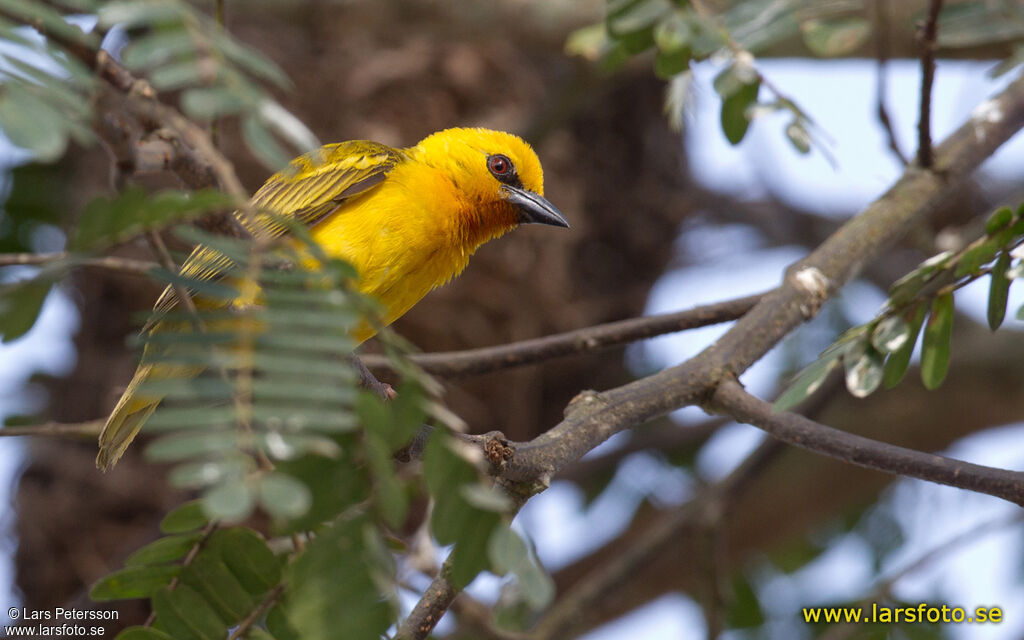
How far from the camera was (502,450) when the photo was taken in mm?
1726

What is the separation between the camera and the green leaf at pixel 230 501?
97 cm

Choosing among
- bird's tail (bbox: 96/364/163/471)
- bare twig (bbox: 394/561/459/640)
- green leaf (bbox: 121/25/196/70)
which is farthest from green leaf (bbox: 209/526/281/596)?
green leaf (bbox: 121/25/196/70)

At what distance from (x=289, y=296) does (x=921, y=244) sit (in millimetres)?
2867

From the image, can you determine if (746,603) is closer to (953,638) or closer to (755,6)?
(953,638)

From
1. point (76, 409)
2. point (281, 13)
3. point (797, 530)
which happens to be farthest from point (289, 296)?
point (797, 530)

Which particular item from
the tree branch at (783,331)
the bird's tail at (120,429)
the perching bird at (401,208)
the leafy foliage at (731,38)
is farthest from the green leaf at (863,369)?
the bird's tail at (120,429)

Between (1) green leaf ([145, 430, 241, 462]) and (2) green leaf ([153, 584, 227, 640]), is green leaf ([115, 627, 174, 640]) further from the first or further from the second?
(1) green leaf ([145, 430, 241, 462])

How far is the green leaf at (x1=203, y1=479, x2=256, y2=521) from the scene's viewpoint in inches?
38.1

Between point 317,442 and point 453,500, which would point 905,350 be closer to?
point 453,500

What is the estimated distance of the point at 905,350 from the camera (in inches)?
80.0

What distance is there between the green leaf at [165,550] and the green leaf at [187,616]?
87 millimetres

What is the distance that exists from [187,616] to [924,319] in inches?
64.1

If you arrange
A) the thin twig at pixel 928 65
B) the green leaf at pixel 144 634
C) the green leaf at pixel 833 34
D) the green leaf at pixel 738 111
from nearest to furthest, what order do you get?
the green leaf at pixel 144 634, the thin twig at pixel 928 65, the green leaf at pixel 738 111, the green leaf at pixel 833 34

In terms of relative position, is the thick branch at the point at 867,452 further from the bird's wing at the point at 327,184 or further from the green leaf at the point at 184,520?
the bird's wing at the point at 327,184
